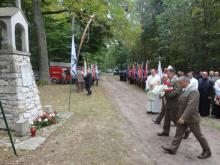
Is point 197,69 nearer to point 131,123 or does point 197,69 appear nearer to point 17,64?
point 131,123

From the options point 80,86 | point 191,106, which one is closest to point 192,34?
point 80,86

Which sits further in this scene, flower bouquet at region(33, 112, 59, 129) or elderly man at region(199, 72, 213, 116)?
elderly man at region(199, 72, 213, 116)

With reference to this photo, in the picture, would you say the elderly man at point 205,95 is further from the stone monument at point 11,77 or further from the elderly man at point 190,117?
the stone monument at point 11,77

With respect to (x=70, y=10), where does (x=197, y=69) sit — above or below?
below

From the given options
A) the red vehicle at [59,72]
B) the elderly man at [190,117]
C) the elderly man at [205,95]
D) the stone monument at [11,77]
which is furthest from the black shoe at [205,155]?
the red vehicle at [59,72]

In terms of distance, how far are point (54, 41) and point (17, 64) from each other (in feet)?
66.4

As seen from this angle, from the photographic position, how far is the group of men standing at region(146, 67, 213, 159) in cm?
609

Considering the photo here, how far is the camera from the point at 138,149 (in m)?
6.80

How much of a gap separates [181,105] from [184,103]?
101 mm

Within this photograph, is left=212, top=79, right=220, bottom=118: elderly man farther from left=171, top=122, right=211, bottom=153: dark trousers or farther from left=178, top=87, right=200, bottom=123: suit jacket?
left=178, top=87, right=200, bottom=123: suit jacket

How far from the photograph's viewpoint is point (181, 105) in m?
6.34

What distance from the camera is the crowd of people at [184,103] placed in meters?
6.11

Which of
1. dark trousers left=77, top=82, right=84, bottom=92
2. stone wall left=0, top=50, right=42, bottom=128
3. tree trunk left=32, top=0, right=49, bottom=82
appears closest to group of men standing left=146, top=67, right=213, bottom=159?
stone wall left=0, top=50, right=42, bottom=128

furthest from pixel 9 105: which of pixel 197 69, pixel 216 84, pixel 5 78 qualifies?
pixel 197 69
